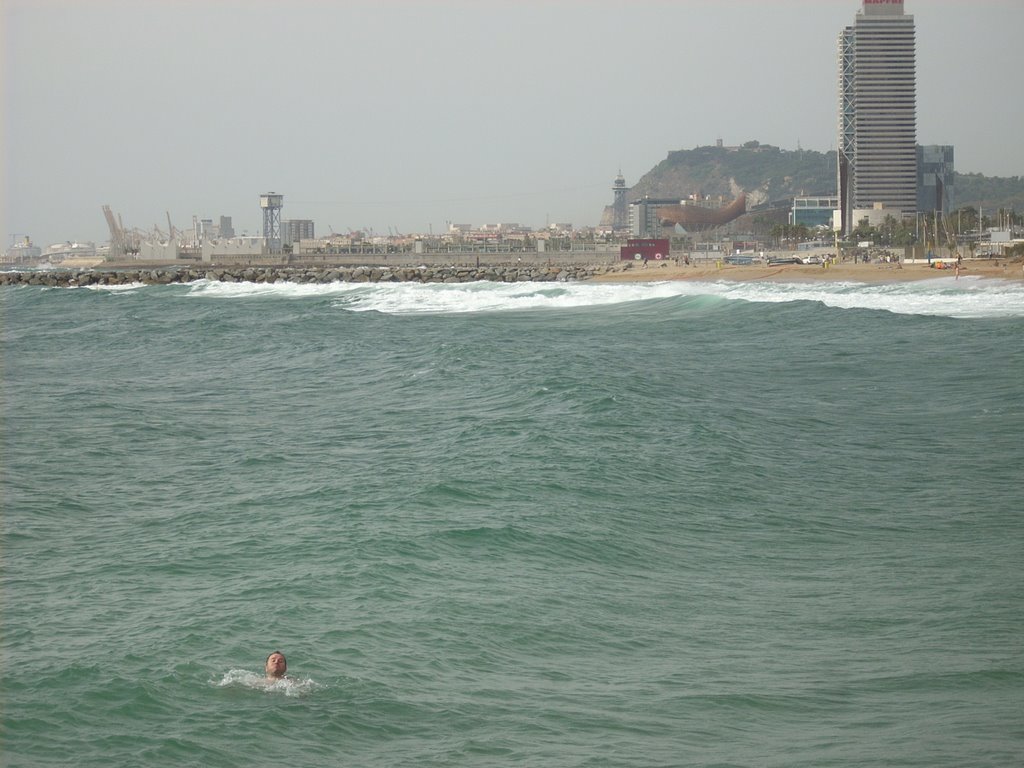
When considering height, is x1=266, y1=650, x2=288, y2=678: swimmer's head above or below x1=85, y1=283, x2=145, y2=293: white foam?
below

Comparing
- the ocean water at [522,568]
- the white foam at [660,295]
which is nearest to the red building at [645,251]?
the white foam at [660,295]

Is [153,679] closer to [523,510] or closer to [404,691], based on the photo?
[404,691]

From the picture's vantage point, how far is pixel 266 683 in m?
9.03

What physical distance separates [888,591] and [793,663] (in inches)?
87.8

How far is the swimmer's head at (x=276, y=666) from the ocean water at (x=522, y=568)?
0.09 metres

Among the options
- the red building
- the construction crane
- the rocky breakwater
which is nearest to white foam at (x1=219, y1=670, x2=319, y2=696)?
the rocky breakwater

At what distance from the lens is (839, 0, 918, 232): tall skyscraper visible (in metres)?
192

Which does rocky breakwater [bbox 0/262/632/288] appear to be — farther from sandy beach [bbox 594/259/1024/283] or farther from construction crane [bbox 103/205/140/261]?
construction crane [bbox 103/205/140/261]

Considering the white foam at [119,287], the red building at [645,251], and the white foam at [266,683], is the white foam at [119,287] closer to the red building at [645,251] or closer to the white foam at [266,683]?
the red building at [645,251]

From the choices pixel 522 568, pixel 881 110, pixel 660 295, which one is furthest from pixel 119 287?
pixel 881 110

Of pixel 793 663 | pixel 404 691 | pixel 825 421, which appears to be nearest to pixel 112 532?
pixel 404 691

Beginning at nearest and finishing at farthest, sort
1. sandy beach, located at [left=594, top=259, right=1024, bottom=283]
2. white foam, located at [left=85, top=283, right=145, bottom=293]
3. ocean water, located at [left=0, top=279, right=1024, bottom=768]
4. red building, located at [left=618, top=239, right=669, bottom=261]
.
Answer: ocean water, located at [left=0, top=279, right=1024, bottom=768], sandy beach, located at [left=594, top=259, right=1024, bottom=283], white foam, located at [left=85, top=283, right=145, bottom=293], red building, located at [left=618, top=239, right=669, bottom=261]

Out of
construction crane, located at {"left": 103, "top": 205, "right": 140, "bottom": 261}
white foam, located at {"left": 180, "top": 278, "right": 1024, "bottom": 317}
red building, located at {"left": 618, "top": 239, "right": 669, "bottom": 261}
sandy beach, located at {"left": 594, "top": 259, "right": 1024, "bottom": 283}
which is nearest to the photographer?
white foam, located at {"left": 180, "top": 278, "right": 1024, "bottom": 317}

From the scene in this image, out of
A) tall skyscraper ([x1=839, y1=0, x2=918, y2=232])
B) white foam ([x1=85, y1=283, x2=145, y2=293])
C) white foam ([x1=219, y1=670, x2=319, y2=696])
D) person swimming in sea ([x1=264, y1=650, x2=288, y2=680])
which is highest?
tall skyscraper ([x1=839, y1=0, x2=918, y2=232])
